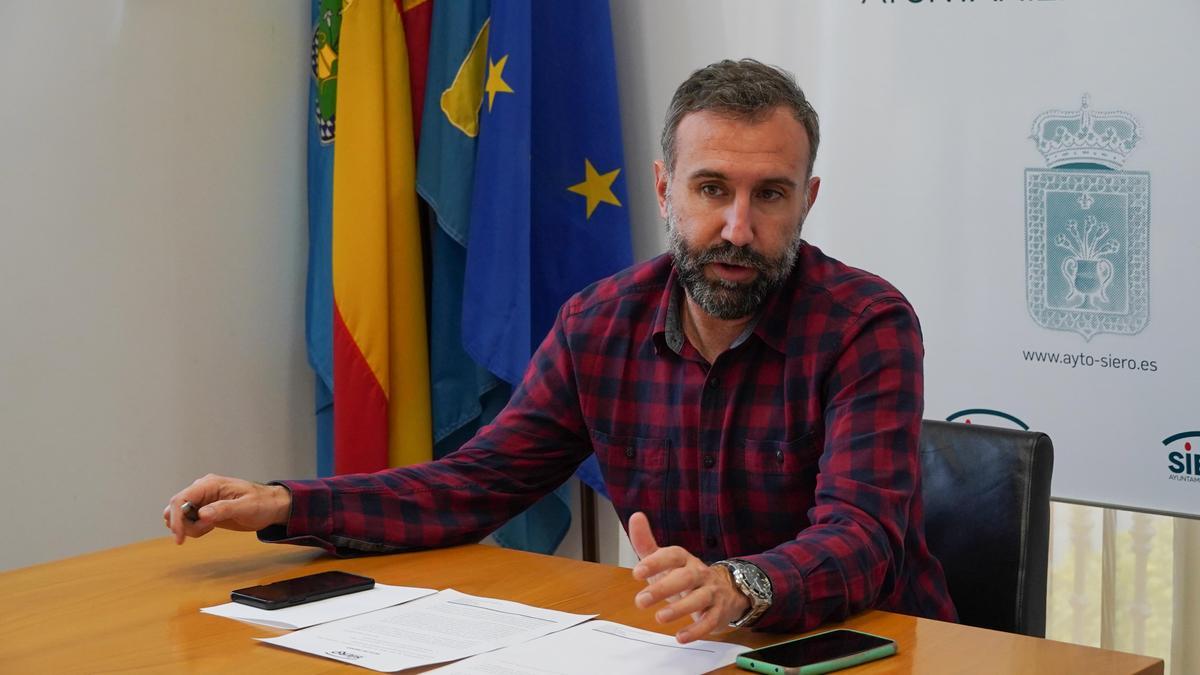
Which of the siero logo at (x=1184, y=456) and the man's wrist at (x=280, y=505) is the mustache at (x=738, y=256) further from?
the siero logo at (x=1184, y=456)

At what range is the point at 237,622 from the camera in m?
1.59

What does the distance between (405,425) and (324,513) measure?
4.97ft

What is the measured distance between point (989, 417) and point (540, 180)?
1.24m

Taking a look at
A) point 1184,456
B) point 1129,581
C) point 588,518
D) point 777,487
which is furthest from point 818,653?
point 588,518

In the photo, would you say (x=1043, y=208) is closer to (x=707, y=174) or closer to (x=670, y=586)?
(x=707, y=174)

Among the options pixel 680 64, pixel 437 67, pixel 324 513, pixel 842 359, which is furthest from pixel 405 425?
pixel 842 359

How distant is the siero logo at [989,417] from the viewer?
287 centimetres

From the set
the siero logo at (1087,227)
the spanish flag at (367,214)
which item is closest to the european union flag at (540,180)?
the spanish flag at (367,214)

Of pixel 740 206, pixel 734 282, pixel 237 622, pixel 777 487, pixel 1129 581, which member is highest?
pixel 740 206

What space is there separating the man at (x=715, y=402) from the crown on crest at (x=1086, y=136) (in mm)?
933

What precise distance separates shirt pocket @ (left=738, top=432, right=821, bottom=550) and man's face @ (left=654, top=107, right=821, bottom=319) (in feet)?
0.69

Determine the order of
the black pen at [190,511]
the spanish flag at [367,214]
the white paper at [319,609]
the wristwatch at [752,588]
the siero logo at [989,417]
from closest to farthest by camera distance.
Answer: the wristwatch at [752,588], the white paper at [319,609], the black pen at [190,511], the siero logo at [989,417], the spanish flag at [367,214]

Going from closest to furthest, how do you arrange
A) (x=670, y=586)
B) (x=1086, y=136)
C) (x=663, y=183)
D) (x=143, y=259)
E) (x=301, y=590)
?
(x=670, y=586) → (x=301, y=590) → (x=663, y=183) → (x=1086, y=136) → (x=143, y=259)

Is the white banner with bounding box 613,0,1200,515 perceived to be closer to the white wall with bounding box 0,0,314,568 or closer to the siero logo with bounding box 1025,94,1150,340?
the siero logo with bounding box 1025,94,1150,340
